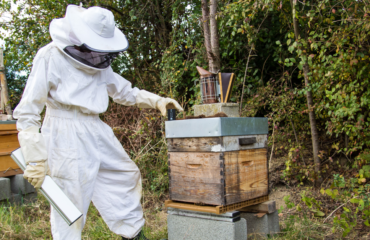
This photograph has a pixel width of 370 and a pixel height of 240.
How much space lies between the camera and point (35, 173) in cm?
185

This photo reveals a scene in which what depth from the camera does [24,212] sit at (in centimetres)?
351

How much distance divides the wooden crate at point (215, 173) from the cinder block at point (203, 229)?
5.6 inches

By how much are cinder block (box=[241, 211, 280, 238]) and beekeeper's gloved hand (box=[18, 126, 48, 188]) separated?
1582 millimetres

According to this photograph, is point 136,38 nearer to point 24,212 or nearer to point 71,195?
point 24,212

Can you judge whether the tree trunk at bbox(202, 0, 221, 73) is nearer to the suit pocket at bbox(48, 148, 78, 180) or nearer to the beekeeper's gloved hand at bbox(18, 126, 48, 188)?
the suit pocket at bbox(48, 148, 78, 180)

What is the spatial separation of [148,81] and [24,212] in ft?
9.14

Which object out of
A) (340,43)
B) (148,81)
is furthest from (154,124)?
(340,43)

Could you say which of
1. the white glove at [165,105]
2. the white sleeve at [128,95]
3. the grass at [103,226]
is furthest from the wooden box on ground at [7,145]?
the white glove at [165,105]

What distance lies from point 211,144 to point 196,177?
27 cm

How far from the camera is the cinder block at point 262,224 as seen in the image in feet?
8.21

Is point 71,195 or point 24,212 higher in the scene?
point 71,195

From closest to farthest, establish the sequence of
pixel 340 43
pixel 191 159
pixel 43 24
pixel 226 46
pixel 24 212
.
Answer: pixel 191 159 < pixel 340 43 < pixel 24 212 < pixel 226 46 < pixel 43 24

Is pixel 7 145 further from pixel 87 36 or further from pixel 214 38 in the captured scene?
pixel 214 38

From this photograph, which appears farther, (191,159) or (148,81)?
(148,81)
